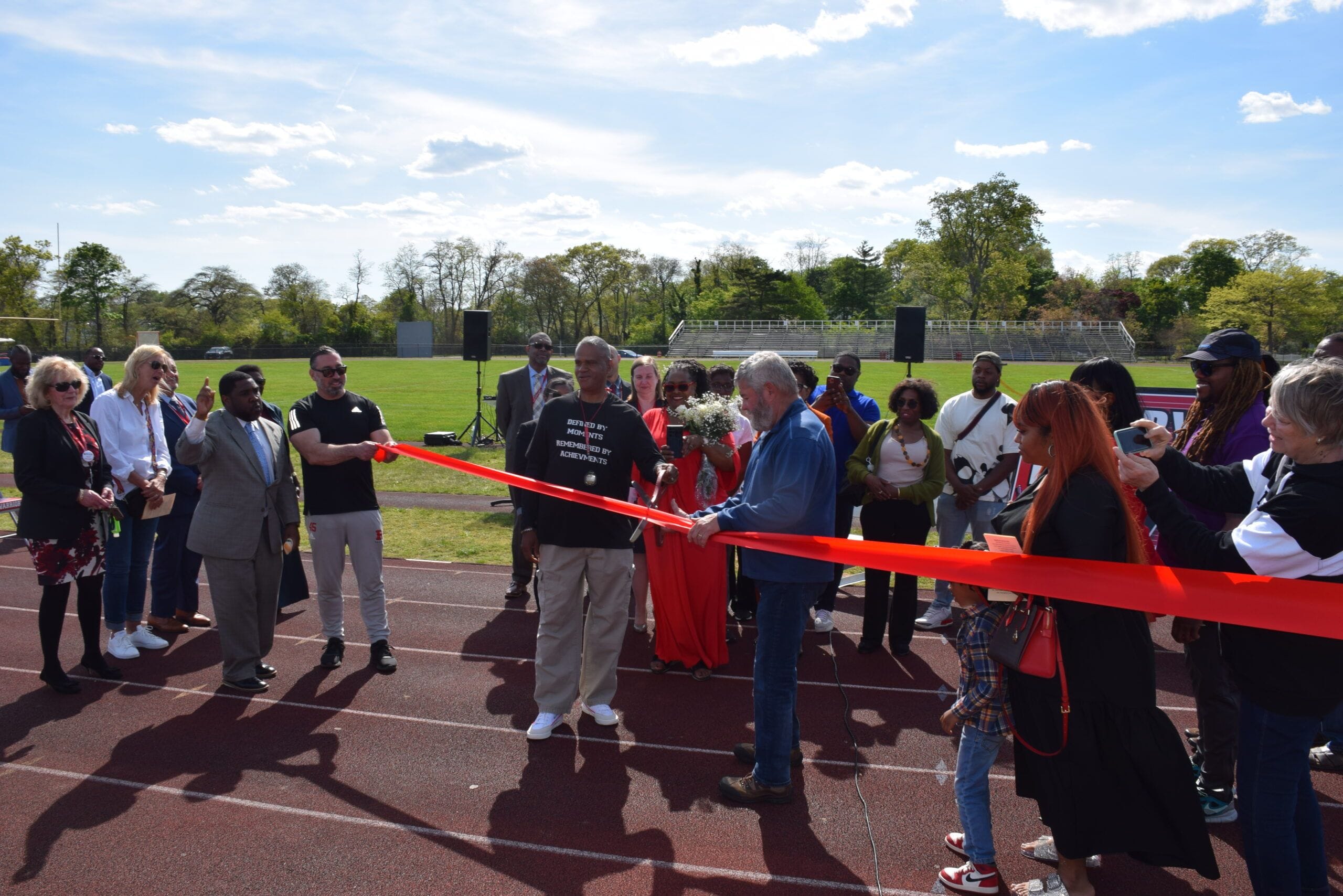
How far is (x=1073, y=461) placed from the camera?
3090mm

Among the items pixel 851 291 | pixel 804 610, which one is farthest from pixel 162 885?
pixel 851 291

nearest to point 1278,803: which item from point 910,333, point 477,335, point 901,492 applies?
point 901,492

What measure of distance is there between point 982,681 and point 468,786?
8.83 feet

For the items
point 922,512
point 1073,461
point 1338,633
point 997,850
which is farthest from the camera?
point 922,512

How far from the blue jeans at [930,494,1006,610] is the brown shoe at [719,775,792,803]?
338 cm

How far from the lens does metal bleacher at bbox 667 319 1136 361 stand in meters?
69.6

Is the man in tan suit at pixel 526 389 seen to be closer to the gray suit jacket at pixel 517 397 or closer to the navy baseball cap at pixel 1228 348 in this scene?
the gray suit jacket at pixel 517 397

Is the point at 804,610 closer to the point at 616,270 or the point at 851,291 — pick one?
the point at 616,270

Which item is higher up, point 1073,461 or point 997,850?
point 1073,461

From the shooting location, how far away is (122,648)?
252 inches

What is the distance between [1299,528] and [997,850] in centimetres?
198

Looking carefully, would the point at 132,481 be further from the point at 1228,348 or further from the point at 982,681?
the point at 1228,348

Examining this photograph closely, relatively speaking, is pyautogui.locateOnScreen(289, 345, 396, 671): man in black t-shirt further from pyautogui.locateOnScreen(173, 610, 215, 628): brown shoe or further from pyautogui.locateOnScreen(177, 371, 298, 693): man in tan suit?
pyautogui.locateOnScreen(173, 610, 215, 628): brown shoe

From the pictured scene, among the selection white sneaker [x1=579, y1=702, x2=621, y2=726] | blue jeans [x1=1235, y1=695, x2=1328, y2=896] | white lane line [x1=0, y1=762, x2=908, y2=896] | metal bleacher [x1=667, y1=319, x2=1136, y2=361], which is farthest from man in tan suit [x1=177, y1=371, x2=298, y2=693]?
metal bleacher [x1=667, y1=319, x2=1136, y2=361]
